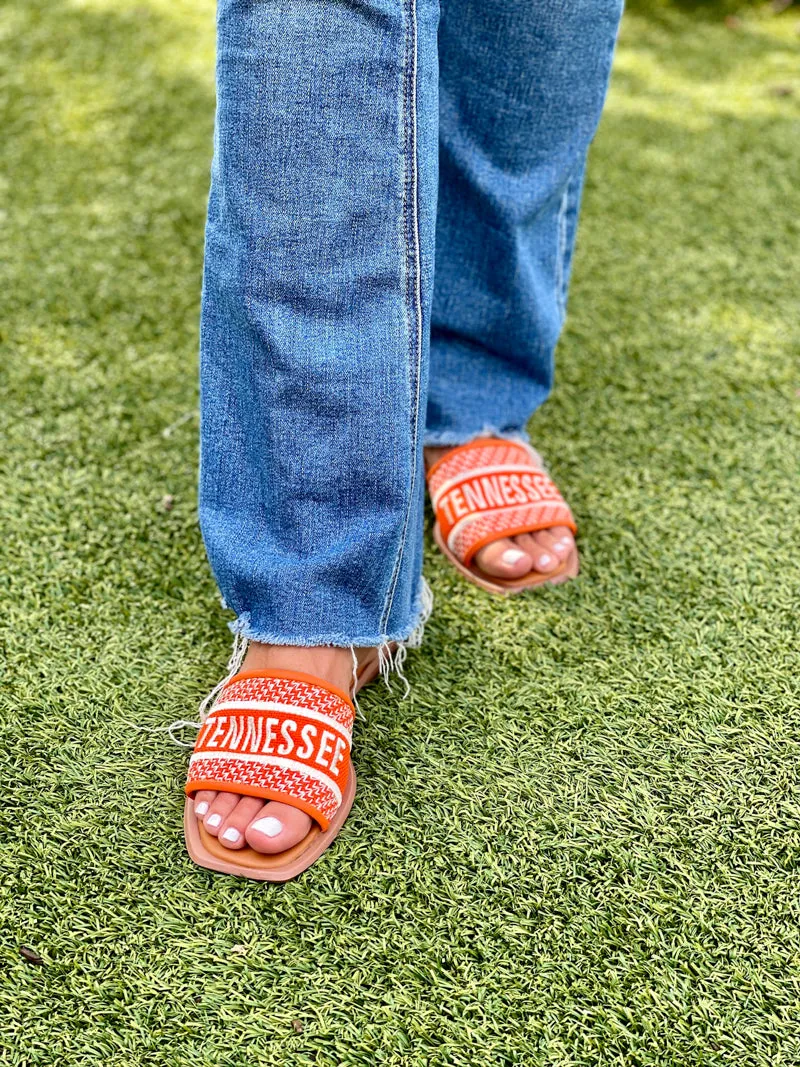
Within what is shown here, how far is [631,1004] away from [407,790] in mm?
283

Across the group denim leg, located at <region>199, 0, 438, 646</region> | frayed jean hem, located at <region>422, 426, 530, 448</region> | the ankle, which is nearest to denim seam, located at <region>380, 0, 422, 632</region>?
denim leg, located at <region>199, 0, 438, 646</region>

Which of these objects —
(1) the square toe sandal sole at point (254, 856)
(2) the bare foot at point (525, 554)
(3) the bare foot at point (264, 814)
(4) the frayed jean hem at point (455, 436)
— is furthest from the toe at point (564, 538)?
(1) the square toe sandal sole at point (254, 856)

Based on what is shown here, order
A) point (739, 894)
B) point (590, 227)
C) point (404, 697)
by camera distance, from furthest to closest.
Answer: point (590, 227) < point (404, 697) < point (739, 894)

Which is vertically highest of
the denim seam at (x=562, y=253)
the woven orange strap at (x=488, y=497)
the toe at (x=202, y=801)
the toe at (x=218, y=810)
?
the denim seam at (x=562, y=253)

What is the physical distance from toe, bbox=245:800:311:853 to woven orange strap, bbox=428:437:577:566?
436mm

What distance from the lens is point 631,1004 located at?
0.82 meters

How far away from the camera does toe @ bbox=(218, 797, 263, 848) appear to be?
0.90 meters

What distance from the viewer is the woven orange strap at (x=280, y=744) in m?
0.92

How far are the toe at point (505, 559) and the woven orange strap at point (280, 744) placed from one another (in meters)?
0.31

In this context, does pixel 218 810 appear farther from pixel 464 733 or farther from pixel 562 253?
pixel 562 253

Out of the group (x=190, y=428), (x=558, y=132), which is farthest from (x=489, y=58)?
(x=190, y=428)

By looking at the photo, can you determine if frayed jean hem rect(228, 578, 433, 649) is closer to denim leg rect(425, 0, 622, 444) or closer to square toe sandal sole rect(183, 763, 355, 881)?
square toe sandal sole rect(183, 763, 355, 881)

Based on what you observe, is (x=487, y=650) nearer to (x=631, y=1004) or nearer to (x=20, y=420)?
(x=631, y=1004)

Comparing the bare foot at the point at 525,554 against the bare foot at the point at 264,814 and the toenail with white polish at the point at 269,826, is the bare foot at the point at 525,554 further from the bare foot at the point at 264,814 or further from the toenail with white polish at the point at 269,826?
the toenail with white polish at the point at 269,826
